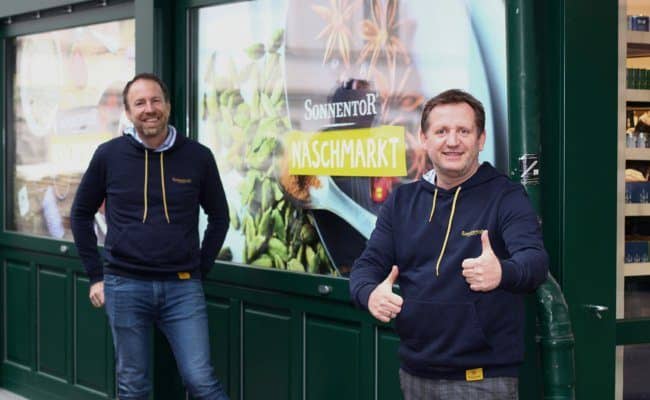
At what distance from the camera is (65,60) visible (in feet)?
23.9

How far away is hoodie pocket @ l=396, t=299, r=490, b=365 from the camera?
3.35 metres

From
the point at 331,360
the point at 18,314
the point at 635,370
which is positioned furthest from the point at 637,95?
the point at 18,314

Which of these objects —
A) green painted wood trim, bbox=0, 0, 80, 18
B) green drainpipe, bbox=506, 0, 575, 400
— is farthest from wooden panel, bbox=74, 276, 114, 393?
green drainpipe, bbox=506, 0, 575, 400

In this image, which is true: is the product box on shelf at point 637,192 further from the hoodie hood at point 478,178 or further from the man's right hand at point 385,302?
the man's right hand at point 385,302

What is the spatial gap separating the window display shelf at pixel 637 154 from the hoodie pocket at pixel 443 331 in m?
1.43

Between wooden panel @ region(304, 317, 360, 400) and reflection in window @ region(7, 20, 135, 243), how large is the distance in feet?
6.80

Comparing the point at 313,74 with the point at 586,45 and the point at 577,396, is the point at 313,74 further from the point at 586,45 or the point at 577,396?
the point at 577,396

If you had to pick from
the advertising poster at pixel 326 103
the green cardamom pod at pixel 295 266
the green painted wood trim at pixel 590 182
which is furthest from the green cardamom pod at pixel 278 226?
the green painted wood trim at pixel 590 182

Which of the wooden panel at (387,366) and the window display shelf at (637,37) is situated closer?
the window display shelf at (637,37)

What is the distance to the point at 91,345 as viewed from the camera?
6938 millimetres

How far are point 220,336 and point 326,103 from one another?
4.92 feet

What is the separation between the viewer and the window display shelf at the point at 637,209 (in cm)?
447

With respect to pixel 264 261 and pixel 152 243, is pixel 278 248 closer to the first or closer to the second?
pixel 264 261

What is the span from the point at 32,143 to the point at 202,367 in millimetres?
3161
